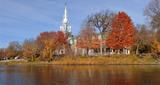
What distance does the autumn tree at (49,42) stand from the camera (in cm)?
12662

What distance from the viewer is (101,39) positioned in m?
114

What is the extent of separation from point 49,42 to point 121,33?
35.6 metres

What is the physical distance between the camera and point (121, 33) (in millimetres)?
103875

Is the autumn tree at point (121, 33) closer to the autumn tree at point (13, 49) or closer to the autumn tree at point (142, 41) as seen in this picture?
the autumn tree at point (142, 41)

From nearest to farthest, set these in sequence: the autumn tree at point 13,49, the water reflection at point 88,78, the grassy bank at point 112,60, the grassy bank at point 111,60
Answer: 1. the water reflection at point 88,78
2. the grassy bank at point 112,60
3. the grassy bank at point 111,60
4. the autumn tree at point 13,49

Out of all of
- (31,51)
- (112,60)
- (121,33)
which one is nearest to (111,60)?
(112,60)

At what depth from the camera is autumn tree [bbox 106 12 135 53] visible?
339ft

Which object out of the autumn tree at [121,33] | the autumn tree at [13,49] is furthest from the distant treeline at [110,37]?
the autumn tree at [13,49]

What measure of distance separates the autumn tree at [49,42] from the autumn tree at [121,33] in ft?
93.6

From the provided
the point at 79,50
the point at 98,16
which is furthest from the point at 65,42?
the point at 98,16

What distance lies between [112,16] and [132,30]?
12.8 m

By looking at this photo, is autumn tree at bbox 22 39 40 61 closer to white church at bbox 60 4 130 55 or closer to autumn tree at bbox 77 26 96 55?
white church at bbox 60 4 130 55

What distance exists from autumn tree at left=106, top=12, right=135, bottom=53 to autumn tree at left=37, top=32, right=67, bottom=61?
2852 centimetres

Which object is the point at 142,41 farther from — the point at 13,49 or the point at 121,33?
the point at 13,49
